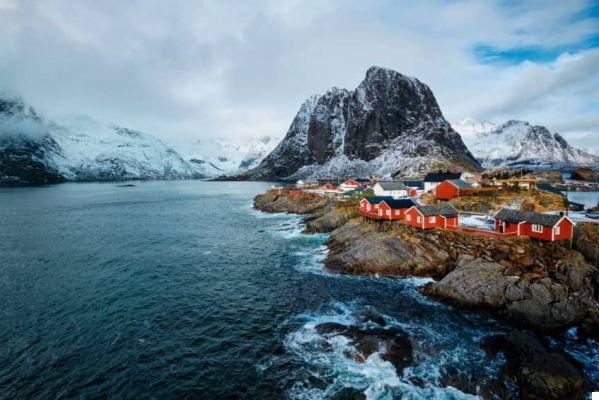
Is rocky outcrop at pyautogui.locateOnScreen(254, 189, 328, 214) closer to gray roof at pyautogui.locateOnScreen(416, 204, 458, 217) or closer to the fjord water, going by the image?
the fjord water

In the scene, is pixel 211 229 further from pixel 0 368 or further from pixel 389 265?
pixel 0 368

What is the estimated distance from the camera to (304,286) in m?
41.6

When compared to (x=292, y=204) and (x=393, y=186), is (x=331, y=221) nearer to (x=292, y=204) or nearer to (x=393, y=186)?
(x=393, y=186)

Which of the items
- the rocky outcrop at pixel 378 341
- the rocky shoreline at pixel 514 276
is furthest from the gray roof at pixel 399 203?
the rocky outcrop at pixel 378 341

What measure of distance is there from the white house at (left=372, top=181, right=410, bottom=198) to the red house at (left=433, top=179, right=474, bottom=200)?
45.8 feet

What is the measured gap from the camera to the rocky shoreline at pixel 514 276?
23.4 metres

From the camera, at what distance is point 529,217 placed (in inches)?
1774

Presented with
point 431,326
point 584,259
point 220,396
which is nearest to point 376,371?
point 431,326

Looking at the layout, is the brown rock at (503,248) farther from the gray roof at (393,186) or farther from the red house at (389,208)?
the gray roof at (393,186)

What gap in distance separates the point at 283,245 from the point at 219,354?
36366 millimetres

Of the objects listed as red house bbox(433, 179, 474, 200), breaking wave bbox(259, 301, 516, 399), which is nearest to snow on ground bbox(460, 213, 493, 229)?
red house bbox(433, 179, 474, 200)

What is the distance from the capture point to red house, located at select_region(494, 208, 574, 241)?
42531 millimetres

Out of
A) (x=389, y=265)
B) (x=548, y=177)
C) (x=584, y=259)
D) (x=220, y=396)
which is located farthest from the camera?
(x=548, y=177)

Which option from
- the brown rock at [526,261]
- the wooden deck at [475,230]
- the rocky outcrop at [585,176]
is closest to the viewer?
the brown rock at [526,261]
